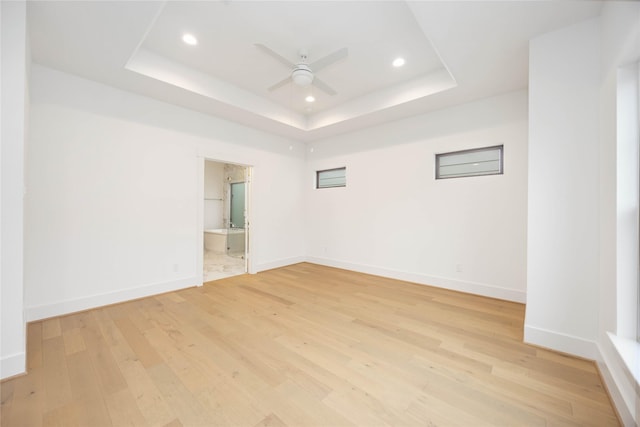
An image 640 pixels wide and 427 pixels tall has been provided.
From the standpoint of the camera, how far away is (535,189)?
2.25m

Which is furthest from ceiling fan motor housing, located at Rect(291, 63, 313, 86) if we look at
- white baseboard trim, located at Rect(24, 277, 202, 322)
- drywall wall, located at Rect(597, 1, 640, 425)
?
white baseboard trim, located at Rect(24, 277, 202, 322)

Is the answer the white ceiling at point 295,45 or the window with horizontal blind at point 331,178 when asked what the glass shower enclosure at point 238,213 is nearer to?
the window with horizontal blind at point 331,178

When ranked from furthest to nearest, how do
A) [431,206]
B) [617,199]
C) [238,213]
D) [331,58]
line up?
[238,213] → [431,206] → [331,58] → [617,199]

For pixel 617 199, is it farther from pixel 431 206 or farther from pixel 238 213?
pixel 238 213

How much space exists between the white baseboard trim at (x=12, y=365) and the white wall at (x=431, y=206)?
4348 millimetres

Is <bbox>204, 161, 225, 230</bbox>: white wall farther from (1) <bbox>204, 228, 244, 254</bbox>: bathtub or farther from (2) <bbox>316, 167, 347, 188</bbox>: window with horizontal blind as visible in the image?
(2) <bbox>316, 167, 347, 188</bbox>: window with horizontal blind

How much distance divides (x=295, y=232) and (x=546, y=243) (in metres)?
4.39

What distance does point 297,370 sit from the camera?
1.88 m

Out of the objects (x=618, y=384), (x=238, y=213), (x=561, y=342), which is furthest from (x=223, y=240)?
(x=618, y=384)

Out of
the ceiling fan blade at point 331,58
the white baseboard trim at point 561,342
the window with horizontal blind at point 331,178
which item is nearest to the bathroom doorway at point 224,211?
the window with horizontal blind at point 331,178

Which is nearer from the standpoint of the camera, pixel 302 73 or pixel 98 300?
pixel 302 73

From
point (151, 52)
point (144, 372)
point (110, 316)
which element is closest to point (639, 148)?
point (144, 372)

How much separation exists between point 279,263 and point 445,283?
10.7 ft

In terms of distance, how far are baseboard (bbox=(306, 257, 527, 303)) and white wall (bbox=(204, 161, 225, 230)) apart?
4782 mm
